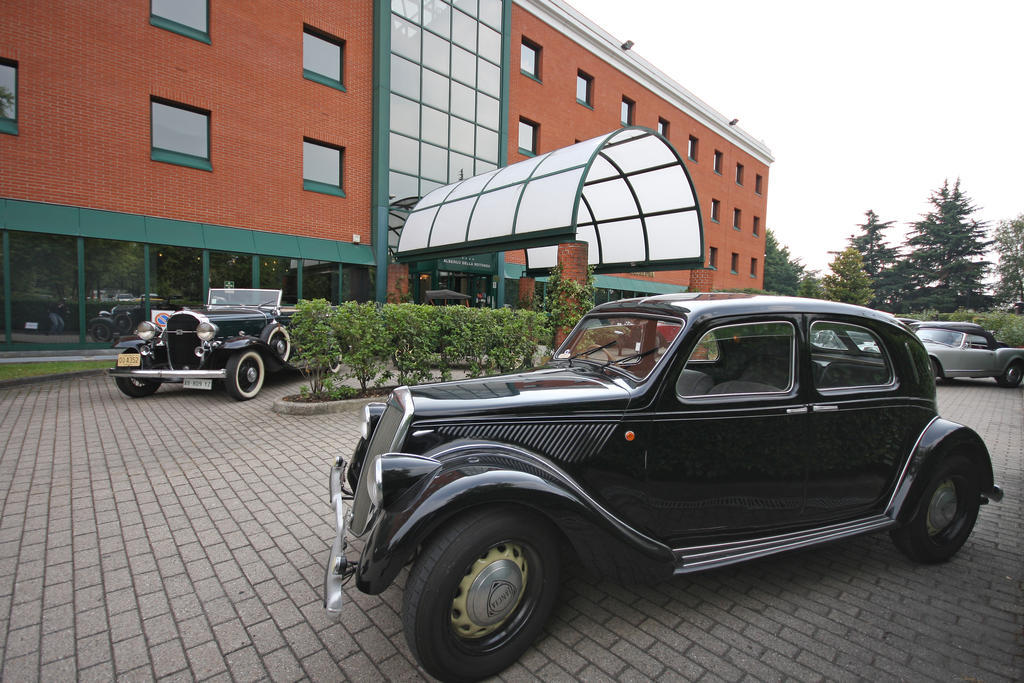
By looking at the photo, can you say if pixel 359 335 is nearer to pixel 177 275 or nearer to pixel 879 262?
pixel 177 275

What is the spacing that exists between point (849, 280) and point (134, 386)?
48.9 metres

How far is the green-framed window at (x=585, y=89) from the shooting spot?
22.8 meters

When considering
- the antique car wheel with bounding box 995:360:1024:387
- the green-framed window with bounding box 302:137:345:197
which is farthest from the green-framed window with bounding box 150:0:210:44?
the antique car wheel with bounding box 995:360:1024:387

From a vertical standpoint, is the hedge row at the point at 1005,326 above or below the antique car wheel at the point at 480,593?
above

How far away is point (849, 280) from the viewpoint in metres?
40.7

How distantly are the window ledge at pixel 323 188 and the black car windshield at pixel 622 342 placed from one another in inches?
538

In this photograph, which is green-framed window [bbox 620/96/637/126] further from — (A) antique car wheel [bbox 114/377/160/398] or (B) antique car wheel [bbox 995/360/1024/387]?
(A) antique car wheel [bbox 114/377/160/398]

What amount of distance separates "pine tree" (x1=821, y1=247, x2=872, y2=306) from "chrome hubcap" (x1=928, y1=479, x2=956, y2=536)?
1762 inches

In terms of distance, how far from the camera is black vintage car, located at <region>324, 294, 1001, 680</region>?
2.00 meters

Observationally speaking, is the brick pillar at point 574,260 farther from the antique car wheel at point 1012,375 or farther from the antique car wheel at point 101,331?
the antique car wheel at point 101,331

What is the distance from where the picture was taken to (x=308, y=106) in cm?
1430

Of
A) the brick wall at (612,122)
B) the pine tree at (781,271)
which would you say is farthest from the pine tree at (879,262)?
the brick wall at (612,122)

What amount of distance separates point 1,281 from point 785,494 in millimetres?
14983

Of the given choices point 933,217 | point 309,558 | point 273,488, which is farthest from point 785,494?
point 933,217
